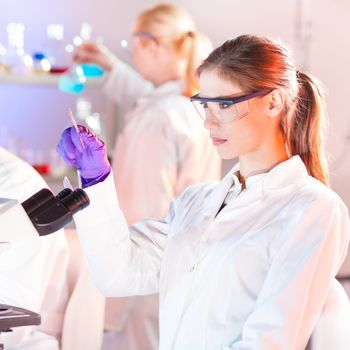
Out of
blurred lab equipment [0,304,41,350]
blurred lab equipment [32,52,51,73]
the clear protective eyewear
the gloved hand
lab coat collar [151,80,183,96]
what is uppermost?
the clear protective eyewear

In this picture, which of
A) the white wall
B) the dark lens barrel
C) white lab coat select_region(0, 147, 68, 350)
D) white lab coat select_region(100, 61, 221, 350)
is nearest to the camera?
the dark lens barrel

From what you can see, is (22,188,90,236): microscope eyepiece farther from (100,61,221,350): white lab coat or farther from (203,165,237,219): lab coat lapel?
(100,61,221,350): white lab coat

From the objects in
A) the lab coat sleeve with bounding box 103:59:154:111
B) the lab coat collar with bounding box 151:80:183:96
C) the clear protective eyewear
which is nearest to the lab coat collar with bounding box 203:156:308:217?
the clear protective eyewear

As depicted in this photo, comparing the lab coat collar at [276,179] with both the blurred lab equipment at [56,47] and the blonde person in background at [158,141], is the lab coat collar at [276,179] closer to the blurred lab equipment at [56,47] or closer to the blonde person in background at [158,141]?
the blonde person in background at [158,141]

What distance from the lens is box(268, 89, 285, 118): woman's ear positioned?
5.82ft

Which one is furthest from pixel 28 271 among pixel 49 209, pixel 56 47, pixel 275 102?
pixel 56 47

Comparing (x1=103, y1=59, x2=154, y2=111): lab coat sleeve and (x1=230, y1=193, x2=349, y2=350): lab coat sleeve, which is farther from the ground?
(x1=230, y1=193, x2=349, y2=350): lab coat sleeve

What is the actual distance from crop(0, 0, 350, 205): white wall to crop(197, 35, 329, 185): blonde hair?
2156 mm

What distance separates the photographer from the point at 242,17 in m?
4.16

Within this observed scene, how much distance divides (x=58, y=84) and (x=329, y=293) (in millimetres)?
2437

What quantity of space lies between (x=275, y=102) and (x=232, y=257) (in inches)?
12.4

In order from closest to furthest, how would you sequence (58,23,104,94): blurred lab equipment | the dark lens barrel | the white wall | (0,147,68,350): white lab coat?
1. the dark lens barrel
2. (0,147,68,350): white lab coat
3. (58,23,104,94): blurred lab equipment
4. the white wall

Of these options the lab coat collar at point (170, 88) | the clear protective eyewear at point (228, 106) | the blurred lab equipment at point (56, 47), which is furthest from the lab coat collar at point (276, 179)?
the blurred lab equipment at point (56, 47)

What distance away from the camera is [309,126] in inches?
71.9
